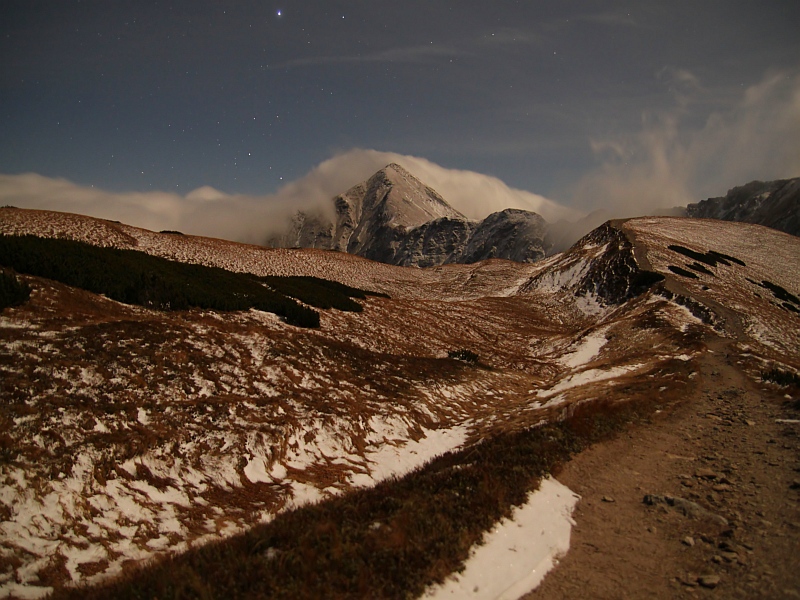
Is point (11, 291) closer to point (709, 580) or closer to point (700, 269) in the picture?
point (709, 580)

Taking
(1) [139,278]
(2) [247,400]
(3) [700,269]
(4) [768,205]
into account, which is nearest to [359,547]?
(2) [247,400]

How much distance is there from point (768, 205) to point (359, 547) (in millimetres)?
226142

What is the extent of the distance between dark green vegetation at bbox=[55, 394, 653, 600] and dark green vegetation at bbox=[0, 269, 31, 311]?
9.61m

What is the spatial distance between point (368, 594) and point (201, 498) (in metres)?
5.71

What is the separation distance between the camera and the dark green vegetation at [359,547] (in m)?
4.59

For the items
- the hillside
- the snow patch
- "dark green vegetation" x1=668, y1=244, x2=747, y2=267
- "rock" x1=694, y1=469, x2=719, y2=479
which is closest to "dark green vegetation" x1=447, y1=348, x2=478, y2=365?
the hillside

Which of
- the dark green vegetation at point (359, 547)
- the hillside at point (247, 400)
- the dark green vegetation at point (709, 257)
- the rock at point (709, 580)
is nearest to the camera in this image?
the dark green vegetation at point (359, 547)

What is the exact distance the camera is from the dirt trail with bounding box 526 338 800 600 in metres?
5.09

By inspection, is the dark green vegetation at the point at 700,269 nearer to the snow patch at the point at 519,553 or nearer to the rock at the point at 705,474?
the rock at the point at 705,474

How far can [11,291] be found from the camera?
11711 mm

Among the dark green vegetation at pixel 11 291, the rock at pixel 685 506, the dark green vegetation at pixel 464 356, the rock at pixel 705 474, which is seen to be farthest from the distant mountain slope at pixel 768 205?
the dark green vegetation at pixel 11 291

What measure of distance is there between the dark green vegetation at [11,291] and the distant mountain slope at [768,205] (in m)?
194

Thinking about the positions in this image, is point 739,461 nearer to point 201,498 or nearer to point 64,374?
point 201,498

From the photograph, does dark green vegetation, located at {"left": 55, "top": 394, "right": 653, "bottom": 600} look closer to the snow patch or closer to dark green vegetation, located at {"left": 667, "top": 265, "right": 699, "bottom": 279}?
the snow patch
